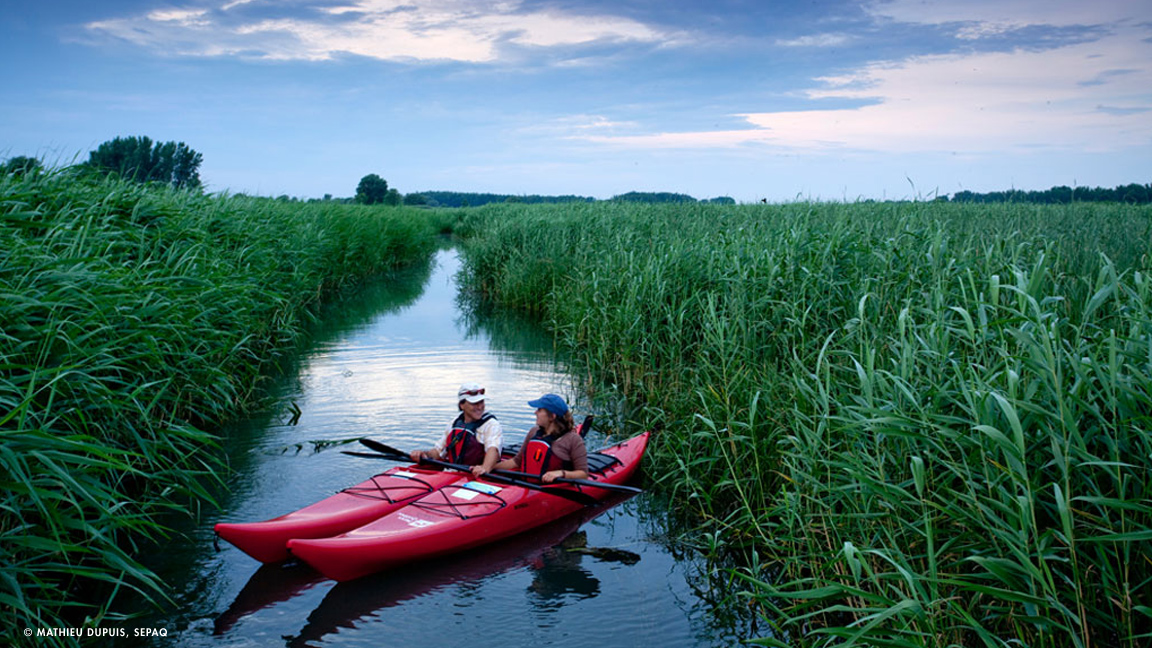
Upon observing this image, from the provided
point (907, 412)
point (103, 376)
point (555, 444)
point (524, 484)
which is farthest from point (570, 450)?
point (103, 376)

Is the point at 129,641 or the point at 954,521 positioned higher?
the point at 954,521

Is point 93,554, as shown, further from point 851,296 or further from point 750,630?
point 851,296

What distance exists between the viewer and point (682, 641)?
3961 millimetres

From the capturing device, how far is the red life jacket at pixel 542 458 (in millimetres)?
5527

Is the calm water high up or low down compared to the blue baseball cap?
down

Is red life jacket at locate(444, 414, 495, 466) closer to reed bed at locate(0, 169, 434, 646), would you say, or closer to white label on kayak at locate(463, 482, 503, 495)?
white label on kayak at locate(463, 482, 503, 495)

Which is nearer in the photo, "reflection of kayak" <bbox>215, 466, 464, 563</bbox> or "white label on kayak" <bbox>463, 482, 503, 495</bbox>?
"reflection of kayak" <bbox>215, 466, 464, 563</bbox>

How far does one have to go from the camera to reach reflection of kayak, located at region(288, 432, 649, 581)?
4246 millimetres

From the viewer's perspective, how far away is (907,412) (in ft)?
12.1

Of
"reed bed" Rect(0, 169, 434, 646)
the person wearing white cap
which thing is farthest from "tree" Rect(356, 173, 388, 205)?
the person wearing white cap

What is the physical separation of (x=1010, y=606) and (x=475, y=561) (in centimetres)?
302

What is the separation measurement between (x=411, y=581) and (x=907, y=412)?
287 cm

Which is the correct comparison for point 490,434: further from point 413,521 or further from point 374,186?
point 374,186

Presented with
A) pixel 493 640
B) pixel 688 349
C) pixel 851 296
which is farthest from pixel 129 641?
pixel 851 296
